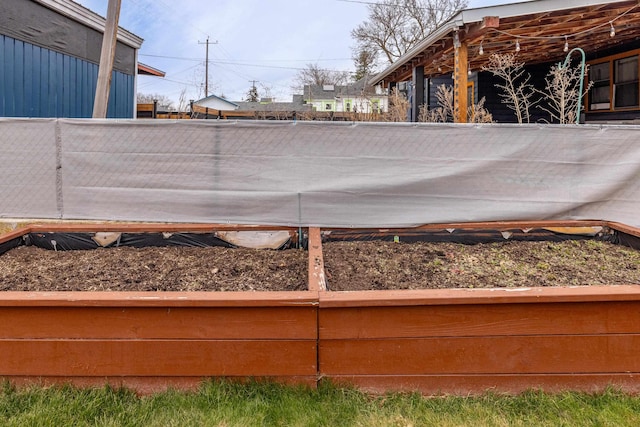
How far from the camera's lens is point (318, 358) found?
1.92m

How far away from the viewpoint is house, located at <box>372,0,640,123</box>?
20.9 ft

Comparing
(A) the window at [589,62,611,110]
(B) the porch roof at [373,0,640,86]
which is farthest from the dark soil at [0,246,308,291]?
(A) the window at [589,62,611,110]

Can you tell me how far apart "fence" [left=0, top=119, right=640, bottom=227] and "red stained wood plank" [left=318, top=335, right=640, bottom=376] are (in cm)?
170

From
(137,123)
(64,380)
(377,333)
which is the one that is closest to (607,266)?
(377,333)

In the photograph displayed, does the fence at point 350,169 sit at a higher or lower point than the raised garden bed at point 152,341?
higher

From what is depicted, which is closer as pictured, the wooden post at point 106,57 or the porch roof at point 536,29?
the wooden post at point 106,57

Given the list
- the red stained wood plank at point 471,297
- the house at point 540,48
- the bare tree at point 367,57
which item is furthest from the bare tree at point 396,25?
the red stained wood plank at point 471,297

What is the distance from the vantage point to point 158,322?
6.28ft

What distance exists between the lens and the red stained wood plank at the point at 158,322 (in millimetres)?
1904

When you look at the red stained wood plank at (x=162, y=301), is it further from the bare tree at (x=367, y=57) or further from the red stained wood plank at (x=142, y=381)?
the bare tree at (x=367, y=57)

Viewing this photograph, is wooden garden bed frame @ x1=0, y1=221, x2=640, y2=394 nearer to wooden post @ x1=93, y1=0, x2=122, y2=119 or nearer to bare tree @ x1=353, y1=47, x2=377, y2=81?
wooden post @ x1=93, y1=0, x2=122, y2=119

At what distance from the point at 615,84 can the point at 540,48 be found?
1801mm

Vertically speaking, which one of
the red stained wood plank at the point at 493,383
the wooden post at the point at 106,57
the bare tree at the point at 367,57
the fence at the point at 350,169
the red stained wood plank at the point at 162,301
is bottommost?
the red stained wood plank at the point at 493,383

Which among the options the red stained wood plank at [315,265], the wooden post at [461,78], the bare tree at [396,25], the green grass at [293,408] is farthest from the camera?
the bare tree at [396,25]
